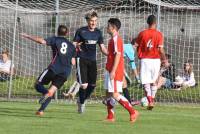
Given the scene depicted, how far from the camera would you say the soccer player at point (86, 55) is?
14.8m

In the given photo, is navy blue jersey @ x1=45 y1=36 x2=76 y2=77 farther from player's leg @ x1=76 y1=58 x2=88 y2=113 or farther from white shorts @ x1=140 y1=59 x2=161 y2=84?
white shorts @ x1=140 y1=59 x2=161 y2=84

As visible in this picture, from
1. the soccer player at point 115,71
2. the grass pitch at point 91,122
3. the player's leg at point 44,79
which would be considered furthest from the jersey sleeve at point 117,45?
the player's leg at point 44,79

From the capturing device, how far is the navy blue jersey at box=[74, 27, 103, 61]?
14.8 metres

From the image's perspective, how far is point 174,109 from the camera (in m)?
16.8

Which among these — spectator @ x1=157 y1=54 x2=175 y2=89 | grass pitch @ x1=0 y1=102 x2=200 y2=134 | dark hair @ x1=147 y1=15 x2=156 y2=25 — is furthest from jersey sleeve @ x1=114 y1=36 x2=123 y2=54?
spectator @ x1=157 y1=54 x2=175 y2=89

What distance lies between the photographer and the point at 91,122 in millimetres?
12625

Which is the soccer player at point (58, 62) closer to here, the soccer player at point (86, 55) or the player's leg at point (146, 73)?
the soccer player at point (86, 55)

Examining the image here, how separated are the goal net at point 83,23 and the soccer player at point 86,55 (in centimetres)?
555

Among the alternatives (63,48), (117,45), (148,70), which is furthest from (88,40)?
(117,45)

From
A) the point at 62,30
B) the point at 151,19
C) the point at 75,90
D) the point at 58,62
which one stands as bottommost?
the point at 75,90

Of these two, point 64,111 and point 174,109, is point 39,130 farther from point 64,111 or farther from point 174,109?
point 174,109

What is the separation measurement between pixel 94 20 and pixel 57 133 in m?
4.16

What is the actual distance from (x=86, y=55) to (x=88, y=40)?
0.33 meters

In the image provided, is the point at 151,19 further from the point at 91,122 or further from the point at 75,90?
the point at 75,90
